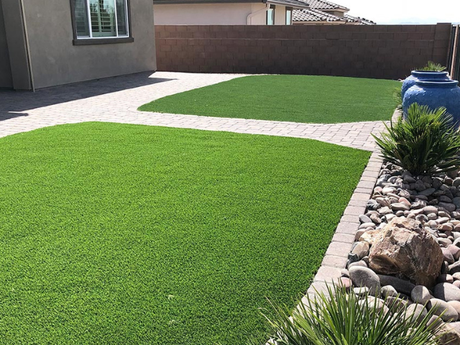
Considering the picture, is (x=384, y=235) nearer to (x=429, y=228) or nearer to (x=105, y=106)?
(x=429, y=228)

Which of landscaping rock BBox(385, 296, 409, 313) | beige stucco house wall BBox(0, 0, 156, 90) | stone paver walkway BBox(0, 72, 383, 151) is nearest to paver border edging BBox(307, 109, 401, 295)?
landscaping rock BBox(385, 296, 409, 313)

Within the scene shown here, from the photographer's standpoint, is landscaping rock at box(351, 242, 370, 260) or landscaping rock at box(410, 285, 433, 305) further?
landscaping rock at box(351, 242, 370, 260)

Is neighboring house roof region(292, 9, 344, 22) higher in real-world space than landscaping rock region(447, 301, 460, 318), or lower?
higher

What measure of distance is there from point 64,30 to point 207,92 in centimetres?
424

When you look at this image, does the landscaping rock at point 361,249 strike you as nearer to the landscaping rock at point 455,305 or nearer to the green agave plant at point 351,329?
the landscaping rock at point 455,305

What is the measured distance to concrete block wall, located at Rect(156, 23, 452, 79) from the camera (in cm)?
1639

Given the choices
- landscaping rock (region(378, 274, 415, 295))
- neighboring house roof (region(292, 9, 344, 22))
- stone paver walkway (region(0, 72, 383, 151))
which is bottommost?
stone paver walkway (region(0, 72, 383, 151))

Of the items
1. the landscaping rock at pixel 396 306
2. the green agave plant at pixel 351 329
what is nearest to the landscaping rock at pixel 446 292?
the landscaping rock at pixel 396 306

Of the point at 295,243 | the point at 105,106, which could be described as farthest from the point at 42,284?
the point at 105,106

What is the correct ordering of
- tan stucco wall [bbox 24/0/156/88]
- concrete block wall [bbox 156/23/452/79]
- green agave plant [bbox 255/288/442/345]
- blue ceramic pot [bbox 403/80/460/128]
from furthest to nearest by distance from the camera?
concrete block wall [bbox 156/23/452/79] → tan stucco wall [bbox 24/0/156/88] → blue ceramic pot [bbox 403/80/460/128] → green agave plant [bbox 255/288/442/345]

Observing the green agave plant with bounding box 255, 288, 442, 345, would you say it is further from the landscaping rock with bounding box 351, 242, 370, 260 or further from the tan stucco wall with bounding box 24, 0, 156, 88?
the tan stucco wall with bounding box 24, 0, 156, 88

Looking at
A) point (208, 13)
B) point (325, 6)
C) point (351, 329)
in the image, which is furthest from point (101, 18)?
point (325, 6)

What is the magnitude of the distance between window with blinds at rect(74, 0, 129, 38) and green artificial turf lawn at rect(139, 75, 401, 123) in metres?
3.88

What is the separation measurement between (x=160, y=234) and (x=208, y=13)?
2116 centimetres
